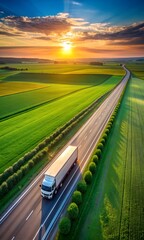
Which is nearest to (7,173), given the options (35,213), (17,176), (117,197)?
(17,176)

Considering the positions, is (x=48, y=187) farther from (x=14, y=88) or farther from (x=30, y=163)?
(x=14, y=88)

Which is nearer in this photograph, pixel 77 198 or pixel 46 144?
pixel 77 198

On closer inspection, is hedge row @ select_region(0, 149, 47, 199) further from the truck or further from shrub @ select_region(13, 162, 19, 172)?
the truck

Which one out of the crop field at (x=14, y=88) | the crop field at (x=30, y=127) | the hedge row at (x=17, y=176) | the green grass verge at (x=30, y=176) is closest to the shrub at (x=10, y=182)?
the hedge row at (x=17, y=176)

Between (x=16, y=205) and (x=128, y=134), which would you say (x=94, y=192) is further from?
(x=128, y=134)

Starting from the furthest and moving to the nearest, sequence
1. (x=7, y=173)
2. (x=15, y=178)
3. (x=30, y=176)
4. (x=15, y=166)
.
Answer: (x=15, y=166)
(x=30, y=176)
(x=7, y=173)
(x=15, y=178)
